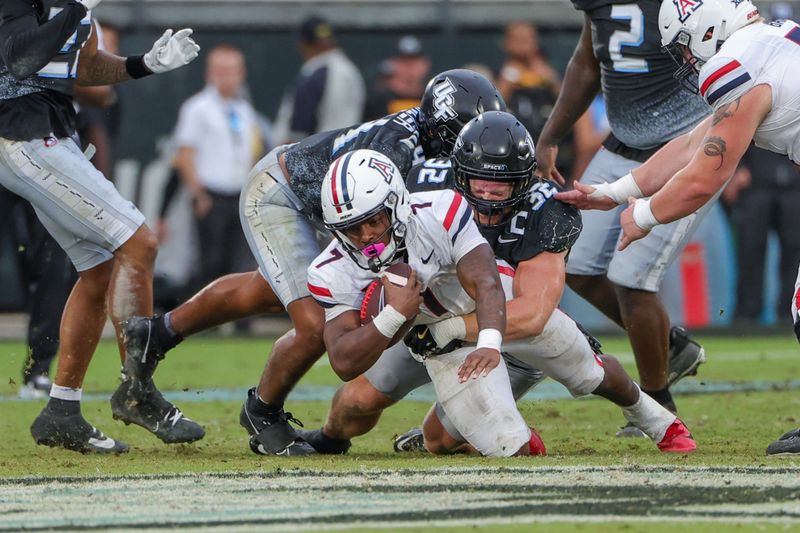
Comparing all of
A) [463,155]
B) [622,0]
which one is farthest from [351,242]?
[622,0]

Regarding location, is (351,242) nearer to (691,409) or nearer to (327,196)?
(327,196)

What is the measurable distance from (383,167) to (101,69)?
184 centimetres

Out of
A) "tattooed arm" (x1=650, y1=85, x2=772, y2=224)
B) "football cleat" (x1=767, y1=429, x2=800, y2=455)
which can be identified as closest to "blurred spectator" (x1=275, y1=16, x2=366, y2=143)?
"tattooed arm" (x1=650, y1=85, x2=772, y2=224)

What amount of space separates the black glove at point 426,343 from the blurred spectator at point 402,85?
6485mm

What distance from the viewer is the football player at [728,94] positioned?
5082mm

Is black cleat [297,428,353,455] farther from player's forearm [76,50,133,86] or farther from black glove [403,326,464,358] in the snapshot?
player's forearm [76,50,133,86]

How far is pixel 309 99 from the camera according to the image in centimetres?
1168

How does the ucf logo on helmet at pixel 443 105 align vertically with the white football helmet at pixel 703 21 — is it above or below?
below

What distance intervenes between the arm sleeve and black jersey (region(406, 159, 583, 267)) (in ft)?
19.8

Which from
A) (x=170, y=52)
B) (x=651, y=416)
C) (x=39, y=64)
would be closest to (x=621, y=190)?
(x=651, y=416)

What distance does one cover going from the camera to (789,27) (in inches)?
208

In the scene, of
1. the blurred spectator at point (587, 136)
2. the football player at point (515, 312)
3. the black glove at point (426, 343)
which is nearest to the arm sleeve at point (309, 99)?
the blurred spectator at point (587, 136)

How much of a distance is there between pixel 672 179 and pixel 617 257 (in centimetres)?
122

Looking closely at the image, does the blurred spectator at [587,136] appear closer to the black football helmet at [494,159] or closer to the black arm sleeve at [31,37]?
the black football helmet at [494,159]
